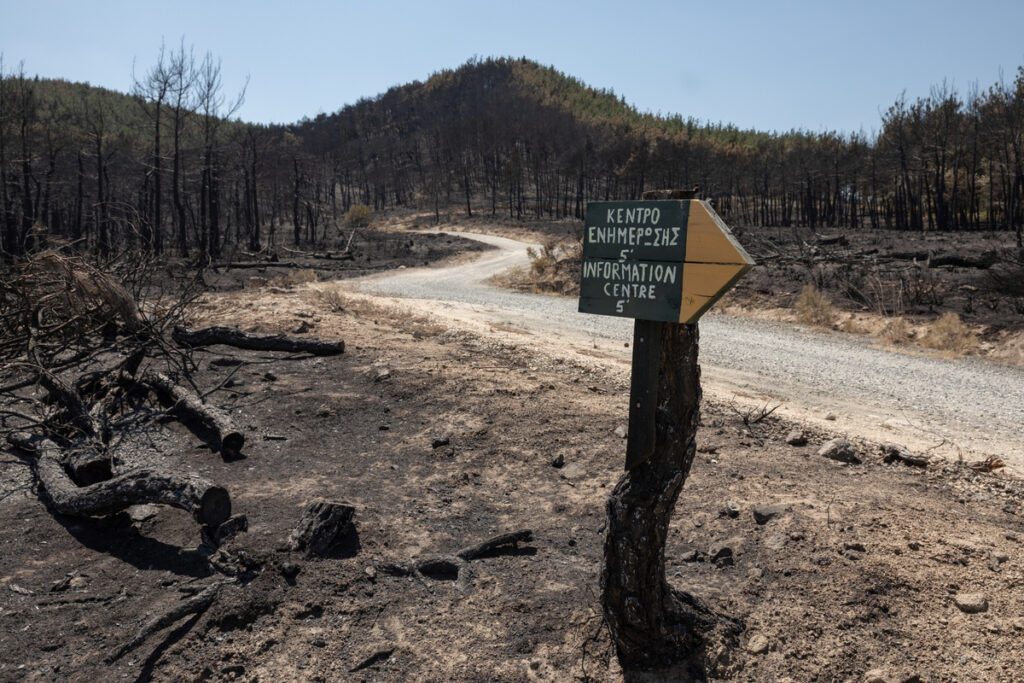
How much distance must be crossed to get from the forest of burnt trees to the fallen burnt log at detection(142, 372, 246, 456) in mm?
2587

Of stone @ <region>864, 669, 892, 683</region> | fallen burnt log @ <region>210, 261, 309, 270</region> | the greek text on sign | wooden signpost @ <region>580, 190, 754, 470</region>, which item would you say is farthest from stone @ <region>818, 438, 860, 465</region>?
fallen burnt log @ <region>210, 261, 309, 270</region>

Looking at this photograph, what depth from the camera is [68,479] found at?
4887mm

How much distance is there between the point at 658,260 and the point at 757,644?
77.8 inches

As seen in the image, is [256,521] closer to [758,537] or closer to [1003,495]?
[758,537]

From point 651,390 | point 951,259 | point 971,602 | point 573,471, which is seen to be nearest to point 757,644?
point 971,602

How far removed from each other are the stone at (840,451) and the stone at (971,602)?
1.98m

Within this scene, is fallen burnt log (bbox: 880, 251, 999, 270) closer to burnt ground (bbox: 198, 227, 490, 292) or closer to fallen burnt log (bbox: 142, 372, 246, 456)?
fallen burnt log (bbox: 142, 372, 246, 456)

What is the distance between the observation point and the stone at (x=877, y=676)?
2.92m

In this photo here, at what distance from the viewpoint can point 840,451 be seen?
17.7 feet

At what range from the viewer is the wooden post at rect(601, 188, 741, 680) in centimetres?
293

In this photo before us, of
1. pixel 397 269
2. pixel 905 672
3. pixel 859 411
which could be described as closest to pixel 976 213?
pixel 397 269

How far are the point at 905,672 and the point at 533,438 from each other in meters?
3.51

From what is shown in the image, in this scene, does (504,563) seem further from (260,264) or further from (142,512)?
(260,264)

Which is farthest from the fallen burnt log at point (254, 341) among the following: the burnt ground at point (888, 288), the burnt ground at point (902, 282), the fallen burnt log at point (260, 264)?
the fallen burnt log at point (260, 264)
